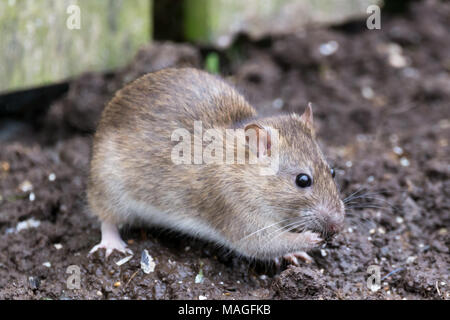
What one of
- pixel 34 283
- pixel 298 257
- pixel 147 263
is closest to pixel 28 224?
pixel 34 283

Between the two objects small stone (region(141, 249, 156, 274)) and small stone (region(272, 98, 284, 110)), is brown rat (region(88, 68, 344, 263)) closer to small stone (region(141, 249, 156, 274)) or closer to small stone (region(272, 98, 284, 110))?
small stone (region(141, 249, 156, 274))

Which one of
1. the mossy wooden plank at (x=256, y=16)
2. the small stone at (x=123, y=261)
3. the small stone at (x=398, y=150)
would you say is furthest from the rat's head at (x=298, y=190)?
the mossy wooden plank at (x=256, y=16)

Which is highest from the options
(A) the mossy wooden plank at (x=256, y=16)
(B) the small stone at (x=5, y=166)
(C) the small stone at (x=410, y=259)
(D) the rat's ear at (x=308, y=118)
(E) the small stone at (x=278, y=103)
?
(A) the mossy wooden plank at (x=256, y=16)

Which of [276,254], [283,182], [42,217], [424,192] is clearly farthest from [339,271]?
[42,217]

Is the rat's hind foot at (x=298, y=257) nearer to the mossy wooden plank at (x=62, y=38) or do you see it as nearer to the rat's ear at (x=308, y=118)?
the rat's ear at (x=308, y=118)

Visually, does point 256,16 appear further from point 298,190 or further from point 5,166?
point 298,190

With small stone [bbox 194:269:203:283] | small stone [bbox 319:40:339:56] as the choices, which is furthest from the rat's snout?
small stone [bbox 319:40:339:56]
